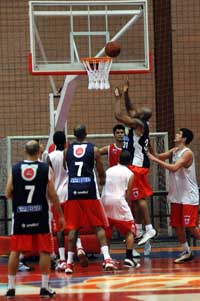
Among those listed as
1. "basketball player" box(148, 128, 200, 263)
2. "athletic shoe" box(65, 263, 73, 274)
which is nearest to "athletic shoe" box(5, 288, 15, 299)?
"athletic shoe" box(65, 263, 73, 274)

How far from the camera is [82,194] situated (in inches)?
477

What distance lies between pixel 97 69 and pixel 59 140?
1.83 meters

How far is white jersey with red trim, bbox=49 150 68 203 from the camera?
12.8 metres

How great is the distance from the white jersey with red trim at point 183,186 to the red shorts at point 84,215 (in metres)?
1.76

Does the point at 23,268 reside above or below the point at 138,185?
below

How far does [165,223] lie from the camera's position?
738 inches

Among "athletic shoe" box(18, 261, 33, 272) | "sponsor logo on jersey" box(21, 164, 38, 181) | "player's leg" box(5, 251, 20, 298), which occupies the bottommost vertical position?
"athletic shoe" box(18, 261, 33, 272)

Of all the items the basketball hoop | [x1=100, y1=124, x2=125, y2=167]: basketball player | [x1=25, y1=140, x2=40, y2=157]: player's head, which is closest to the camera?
[x1=25, y1=140, x2=40, y2=157]: player's head

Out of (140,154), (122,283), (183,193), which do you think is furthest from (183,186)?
(122,283)

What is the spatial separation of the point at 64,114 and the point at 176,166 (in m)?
2.52

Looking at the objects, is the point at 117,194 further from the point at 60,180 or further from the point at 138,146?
the point at 138,146

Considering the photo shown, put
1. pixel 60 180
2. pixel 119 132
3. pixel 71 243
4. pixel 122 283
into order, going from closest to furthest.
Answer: pixel 122 283 → pixel 71 243 → pixel 60 180 → pixel 119 132

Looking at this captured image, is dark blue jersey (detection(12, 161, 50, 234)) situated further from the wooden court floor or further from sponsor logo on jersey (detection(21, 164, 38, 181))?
the wooden court floor

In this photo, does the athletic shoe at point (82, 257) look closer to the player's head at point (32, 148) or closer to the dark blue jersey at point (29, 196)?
the dark blue jersey at point (29, 196)
